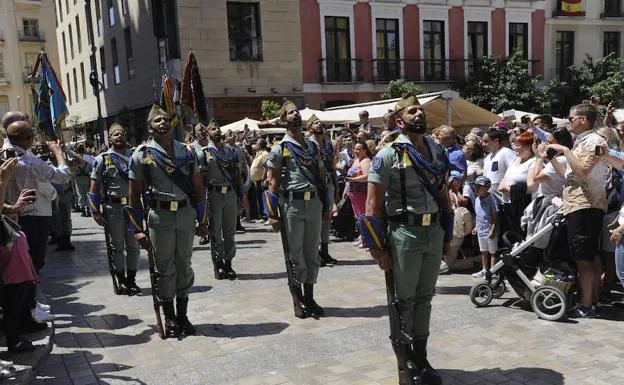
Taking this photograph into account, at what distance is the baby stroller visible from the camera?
5.54 meters

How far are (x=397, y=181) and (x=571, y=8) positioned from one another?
93.3 ft

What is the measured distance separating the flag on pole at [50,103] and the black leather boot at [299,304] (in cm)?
497

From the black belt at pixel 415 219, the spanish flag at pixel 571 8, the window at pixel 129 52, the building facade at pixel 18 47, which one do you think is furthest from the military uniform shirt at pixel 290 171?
the building facade at pixel 18 47

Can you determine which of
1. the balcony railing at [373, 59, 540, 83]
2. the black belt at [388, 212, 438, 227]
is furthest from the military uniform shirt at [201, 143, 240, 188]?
the balcony railing at [373, 59, 540, 83]

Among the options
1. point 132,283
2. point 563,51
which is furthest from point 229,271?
point 563,51

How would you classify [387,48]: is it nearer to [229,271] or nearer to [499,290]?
[229,271]

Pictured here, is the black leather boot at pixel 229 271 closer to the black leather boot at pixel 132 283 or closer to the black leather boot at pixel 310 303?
the black leather boot at pixel 132 283

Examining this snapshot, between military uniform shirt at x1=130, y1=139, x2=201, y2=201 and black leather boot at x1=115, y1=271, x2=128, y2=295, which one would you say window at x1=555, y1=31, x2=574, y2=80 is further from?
military uniform shirt at x1=130, y1=139, x2=201, y2=201

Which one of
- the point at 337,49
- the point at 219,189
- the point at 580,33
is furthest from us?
the point at 580,33

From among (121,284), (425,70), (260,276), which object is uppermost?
(425,70)

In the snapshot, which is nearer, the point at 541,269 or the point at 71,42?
the point at 541,269

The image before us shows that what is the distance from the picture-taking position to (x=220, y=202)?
26.4ft

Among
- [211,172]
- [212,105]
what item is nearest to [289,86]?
[212,105]

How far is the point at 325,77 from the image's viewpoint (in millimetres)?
23953
